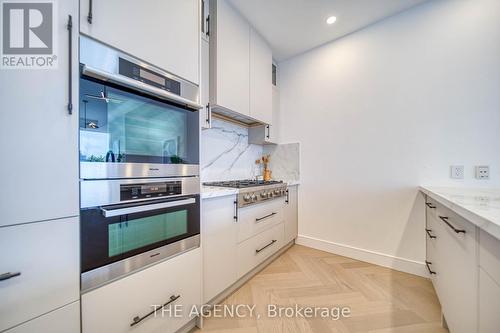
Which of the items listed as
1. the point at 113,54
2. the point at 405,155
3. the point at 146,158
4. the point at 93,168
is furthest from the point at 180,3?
the point at 405,155

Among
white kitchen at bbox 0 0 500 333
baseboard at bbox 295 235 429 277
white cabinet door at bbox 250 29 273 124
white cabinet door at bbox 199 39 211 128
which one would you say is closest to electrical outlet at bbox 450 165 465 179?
white kitchen at bbox 0 0 500 333

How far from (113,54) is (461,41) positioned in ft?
9.05

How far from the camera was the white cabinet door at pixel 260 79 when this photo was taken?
218 centimetres

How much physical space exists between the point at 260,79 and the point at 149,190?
6.10 feet

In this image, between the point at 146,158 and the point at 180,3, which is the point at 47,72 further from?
the point at 180,3

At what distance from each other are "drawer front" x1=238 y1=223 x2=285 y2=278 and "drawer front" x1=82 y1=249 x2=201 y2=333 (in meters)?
0.51

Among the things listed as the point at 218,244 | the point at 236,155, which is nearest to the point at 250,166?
the point at 236,155

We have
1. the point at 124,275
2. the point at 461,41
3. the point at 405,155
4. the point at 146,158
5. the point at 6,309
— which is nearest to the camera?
the point at 6,309

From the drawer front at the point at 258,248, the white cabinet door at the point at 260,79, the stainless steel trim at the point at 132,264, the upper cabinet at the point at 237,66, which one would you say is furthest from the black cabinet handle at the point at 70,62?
the white cabinet door at the point at 260,79

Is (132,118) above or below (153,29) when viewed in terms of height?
below

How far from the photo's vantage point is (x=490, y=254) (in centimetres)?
72

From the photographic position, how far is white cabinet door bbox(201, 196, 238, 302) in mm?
1392

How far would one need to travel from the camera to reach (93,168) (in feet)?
2.66

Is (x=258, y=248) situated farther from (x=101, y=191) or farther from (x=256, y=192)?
(x=101, y=191)
